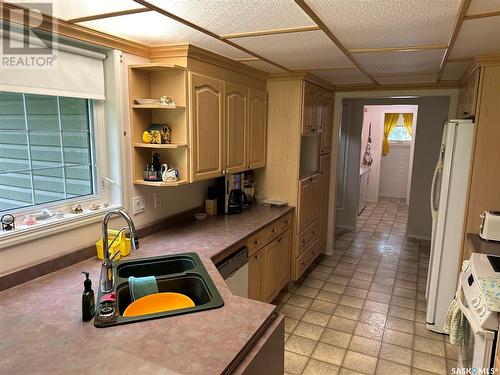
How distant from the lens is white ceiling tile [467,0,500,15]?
1414 mm

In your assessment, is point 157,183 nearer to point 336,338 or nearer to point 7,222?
point 7,222

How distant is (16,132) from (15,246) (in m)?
0.57

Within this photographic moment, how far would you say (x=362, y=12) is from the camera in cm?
157

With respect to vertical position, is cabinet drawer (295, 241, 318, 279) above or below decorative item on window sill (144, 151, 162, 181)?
below

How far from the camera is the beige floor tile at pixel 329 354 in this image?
2468mm

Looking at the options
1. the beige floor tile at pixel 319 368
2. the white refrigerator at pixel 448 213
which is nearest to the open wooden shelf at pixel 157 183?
the beige floor tile at pixel 319 368

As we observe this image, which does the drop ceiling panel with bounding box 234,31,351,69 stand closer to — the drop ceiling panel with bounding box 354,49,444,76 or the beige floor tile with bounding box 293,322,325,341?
the drop ceiling panel with bounding box 354,49,444,76

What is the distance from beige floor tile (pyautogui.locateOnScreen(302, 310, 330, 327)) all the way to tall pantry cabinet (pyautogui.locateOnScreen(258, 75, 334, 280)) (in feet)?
1.57

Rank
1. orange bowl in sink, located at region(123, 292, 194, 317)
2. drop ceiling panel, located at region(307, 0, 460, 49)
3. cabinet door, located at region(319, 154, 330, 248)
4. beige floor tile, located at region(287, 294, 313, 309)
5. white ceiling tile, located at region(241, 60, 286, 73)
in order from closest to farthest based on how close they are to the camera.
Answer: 1. drop ceiling panel, located at region(307, 0, 460, 49)
2. orange bowl in sink, located at region(123, 292, 194, 317)
3. white ceiling tile, located at region(241, 60, 286, 73)
4. beige floor tile, located at region(287, 294, 313, 309)
5. cabinet door, located at region(319, 154, 330, 248)

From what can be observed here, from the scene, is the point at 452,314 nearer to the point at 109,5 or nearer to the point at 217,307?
the point at 217,307

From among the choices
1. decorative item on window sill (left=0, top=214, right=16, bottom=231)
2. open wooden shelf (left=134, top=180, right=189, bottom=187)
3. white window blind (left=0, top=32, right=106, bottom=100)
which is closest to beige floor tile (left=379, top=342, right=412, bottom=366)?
open wooden shelf (left=134, top=180, right=189, bottom=187)

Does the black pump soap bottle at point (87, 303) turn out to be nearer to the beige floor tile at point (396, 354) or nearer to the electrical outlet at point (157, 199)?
the electrical outlet at point (157, 199)

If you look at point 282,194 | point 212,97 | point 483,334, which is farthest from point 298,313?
point 212,97

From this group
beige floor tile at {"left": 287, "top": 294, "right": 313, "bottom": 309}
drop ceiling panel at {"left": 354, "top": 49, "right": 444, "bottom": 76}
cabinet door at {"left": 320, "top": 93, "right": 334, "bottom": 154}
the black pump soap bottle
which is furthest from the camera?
cabinet door at {"left": 320, "top": 93, "right": 334, "bottom": 154}
